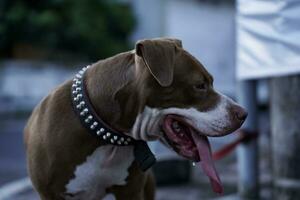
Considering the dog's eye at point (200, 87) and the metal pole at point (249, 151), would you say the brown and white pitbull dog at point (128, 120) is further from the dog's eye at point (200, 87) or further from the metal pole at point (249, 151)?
the metal pole at point (249, 151)

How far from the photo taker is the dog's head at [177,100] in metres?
3.67

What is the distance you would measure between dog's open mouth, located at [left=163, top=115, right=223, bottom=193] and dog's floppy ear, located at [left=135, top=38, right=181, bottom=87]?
245 mm

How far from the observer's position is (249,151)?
656cm

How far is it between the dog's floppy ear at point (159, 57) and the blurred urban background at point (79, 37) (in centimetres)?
826

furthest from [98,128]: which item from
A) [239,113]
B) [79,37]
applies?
[79,37]

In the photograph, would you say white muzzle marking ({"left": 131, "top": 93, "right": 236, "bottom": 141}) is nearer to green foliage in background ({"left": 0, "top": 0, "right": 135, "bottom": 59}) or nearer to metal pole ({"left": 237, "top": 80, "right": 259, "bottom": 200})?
metal pole ({"left": 237, "top": 80, "right": 259, "bottom": 200})

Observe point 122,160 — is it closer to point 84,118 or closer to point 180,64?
point 84,118

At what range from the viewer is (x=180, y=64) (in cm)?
374

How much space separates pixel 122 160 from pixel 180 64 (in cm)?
66

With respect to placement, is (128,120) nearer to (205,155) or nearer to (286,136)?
(205,155)

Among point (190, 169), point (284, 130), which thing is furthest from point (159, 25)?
point (284, 130)

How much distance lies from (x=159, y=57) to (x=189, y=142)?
1.58ft

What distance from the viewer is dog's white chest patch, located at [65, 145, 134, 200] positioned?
3.97 meters

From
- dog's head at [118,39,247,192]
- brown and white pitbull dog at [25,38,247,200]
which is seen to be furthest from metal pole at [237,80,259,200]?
dog's head at [118,39,247,192]
